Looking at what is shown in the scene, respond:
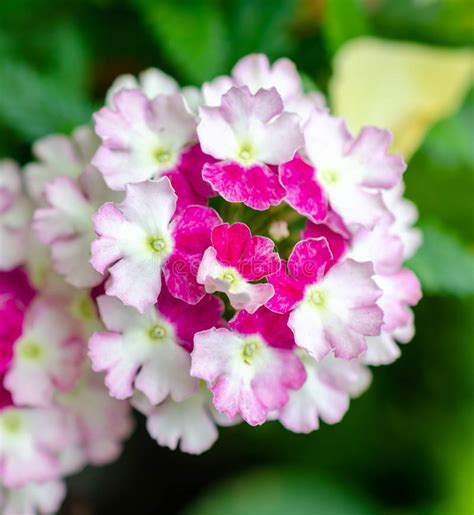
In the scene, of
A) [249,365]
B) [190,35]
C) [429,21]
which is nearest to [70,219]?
[249,365]

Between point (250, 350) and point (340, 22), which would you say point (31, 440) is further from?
point (340, 22)

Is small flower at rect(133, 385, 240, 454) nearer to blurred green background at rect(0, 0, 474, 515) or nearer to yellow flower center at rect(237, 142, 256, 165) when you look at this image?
yellow flower center at rect(237, 142, 256, 165)

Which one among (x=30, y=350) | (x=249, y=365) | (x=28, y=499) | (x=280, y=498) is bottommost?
(x=280, y=498)

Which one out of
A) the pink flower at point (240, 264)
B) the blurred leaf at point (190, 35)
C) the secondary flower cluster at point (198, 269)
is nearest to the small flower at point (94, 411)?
the secondary flower cluster at point (198, 269)

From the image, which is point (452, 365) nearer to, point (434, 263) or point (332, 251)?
point (434, 263)

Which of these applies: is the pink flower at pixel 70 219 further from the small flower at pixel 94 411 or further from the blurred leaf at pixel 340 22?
the blurred leaf at pixel 340 22

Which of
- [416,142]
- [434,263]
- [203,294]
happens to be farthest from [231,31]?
[203,294]
